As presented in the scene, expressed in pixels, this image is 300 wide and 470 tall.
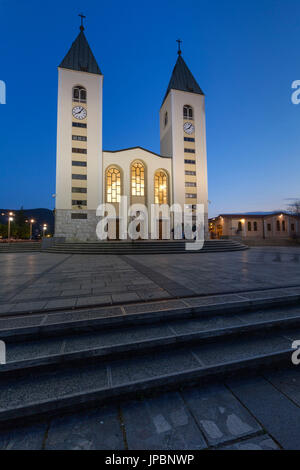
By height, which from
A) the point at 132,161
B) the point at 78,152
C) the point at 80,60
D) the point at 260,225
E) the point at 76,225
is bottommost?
the point at 76,225

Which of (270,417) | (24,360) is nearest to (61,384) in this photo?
(24,360)

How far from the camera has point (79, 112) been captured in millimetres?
28547

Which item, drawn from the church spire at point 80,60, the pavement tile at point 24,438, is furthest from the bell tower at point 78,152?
the pavement tile at point 24,438

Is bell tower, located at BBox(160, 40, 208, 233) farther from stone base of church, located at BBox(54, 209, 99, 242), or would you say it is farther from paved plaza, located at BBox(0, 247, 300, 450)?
paved plaza, located at BBox(0, 247, 300, 450)

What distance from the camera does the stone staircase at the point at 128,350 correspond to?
1.81 m

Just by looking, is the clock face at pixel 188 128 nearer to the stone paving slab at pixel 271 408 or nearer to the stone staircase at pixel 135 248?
the stone staircase at pixel 135 248

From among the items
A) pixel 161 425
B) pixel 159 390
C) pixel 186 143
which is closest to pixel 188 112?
pixel 186 143

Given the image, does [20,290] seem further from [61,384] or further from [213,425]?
[213,425]

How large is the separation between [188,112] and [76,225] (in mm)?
27885

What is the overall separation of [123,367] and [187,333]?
0.90 metres

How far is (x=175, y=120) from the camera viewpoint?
32562 millimetres

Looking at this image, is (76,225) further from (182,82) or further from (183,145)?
(182,82)

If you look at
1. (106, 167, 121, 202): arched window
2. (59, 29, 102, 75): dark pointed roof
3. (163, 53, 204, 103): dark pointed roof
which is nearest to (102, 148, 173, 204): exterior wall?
(106, 167, 121, 202): arched window
